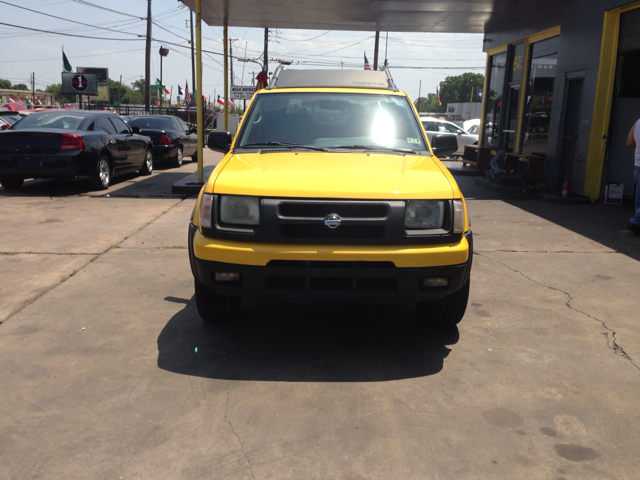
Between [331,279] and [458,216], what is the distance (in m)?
0.91

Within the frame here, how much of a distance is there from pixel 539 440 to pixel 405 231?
138 cm

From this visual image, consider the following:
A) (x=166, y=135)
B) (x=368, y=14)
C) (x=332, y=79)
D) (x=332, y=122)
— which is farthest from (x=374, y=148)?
(x=166, y=135)

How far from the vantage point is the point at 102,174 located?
1158 cm

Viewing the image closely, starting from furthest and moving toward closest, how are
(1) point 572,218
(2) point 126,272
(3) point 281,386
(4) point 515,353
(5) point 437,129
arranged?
1. (5) point 437,129
2. (1) point 572,218
3. (2) point 126,272
4. (4) point 515,353
5. (3) point 281,386

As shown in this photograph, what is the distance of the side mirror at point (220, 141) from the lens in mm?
5168

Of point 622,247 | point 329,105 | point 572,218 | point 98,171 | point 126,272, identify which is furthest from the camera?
point 98,171

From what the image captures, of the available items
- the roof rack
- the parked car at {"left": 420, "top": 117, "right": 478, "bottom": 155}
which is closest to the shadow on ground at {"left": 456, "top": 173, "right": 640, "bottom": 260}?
the roof rack

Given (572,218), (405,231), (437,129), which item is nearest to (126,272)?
(405,231)

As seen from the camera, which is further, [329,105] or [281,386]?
[329,105]

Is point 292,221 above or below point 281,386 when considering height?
above

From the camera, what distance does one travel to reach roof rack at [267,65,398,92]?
19.5ft

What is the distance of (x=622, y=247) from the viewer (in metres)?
7.24

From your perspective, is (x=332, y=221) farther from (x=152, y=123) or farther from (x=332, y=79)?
(x=152, y=123)

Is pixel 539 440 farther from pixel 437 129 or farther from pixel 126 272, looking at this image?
pixel 437 129
